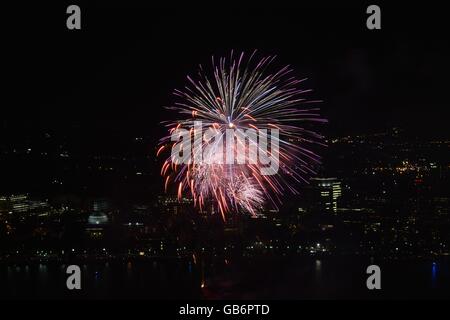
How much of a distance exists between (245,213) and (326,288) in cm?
247

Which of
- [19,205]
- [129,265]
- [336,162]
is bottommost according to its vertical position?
[129,265]

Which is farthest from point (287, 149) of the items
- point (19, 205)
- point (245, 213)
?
point (19, 205)

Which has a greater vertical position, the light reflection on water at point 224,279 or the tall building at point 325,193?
the tall building at point 325,193

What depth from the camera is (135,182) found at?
10000mm

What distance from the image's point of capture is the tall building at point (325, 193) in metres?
9.66

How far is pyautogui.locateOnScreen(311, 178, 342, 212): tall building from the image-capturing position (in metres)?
9.66

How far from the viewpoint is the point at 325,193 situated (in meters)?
9.77

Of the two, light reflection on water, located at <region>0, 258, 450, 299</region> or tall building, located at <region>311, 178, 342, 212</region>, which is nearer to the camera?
light reflection on water, located at <region>0, 258, 450, 299</region>

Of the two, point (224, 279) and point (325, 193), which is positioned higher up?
point (325, 193)

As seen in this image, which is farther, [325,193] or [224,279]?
[325,193]

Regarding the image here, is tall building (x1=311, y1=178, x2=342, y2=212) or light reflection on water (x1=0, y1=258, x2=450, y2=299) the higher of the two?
tall building (x1=311, y1=178, x2=342, y2=212)

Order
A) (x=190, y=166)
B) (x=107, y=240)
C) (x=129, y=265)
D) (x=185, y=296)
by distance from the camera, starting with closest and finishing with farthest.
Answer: (x=190, y=166), (x=185, y=296), (x=129, y=265), (x=107, y=240)

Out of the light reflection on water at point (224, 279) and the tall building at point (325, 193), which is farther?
the tall building at point (325, 193)
